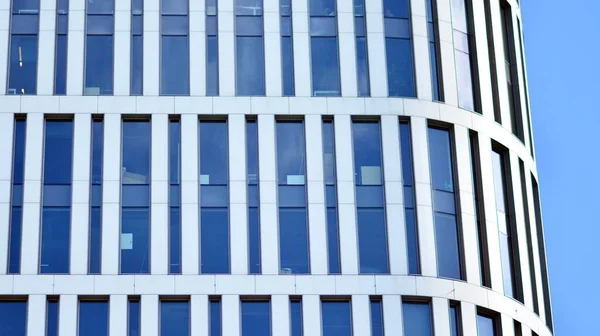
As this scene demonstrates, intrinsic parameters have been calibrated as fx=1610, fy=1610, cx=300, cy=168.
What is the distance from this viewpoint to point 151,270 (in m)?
61.4

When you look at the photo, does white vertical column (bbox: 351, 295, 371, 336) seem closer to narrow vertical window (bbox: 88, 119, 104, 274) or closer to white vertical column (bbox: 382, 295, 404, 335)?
white vertical column (bbox: 382, 295, 404, 335)

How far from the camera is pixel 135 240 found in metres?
62.1

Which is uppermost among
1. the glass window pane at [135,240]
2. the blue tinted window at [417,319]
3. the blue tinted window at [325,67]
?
the blue tinted window at [325,67]

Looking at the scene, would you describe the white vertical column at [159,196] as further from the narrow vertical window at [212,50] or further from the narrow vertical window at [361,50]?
the narrow vertical window at [361,50]

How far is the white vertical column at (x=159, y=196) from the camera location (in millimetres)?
61656

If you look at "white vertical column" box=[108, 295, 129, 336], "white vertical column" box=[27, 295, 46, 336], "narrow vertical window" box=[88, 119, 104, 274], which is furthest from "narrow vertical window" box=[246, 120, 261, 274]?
"white vertical column" box=[27, 295, 46, 336]

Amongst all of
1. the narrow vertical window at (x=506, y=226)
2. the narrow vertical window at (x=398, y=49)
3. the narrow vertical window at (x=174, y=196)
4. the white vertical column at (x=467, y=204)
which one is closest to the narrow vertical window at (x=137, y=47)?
the narrow vertical window at (x=174, y=196)

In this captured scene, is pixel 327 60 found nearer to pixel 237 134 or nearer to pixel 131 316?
pixel 237 134

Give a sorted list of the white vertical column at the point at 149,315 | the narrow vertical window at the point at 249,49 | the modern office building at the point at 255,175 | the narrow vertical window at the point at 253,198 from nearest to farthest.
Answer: the white vertical column at the point at 149,315, the modern office building at the point at 255,175, the narrow vertical window at the point at 253,198, the narrow vertical window at the point at 249,49

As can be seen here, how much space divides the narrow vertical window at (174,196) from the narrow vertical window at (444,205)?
1007 cm

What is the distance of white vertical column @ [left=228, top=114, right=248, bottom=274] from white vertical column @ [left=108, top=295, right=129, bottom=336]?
4348mm

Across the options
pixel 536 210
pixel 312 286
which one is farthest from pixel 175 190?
pixel 536 210

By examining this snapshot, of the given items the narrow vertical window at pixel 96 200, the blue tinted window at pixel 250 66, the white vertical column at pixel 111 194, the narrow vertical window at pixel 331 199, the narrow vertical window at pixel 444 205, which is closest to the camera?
the white vertical column at pixel 111 194

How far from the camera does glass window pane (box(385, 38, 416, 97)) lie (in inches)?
2579
